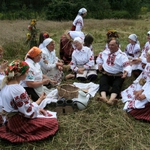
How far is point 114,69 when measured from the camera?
5.07 metres

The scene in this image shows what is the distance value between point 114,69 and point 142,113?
140 cm

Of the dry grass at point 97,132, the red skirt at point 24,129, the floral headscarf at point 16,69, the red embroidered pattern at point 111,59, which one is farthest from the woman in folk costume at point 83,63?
the floral headscarf at point 16,69

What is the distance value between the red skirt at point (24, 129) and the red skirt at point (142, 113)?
4.99ft

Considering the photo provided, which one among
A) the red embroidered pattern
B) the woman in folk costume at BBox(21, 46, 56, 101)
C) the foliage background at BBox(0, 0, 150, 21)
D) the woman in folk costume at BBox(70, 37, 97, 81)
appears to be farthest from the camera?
the foliage background at BBox(0, 0, 150, 21)

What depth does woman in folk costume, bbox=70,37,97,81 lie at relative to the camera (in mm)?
5691

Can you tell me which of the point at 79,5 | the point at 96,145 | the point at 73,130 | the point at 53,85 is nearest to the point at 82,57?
the point at 53,85

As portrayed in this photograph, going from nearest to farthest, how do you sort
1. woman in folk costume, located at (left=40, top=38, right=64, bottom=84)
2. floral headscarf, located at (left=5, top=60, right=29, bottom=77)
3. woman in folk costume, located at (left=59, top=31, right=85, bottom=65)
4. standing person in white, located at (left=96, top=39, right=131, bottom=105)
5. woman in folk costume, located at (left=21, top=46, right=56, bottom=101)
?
floral headscarf, located at (left=5, top=60, right=29, bottom=77) < woman in folk costume, located at (left=21, top=46, right=56, bottom=101) < standing person in white, located at (left=96, top=39, right=131, bottom=105) < woman in folk costume, located at (left=40, top=38, right=64, bottom=84) < woman in folk costume, located at (left=59, top=31, right=85, bottom=65)

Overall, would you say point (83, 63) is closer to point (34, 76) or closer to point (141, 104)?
point (34, 76)

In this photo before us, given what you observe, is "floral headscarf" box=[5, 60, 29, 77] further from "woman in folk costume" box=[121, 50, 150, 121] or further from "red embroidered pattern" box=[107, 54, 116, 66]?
"red embroidered pattern" box=[107, 54, 116, 66]

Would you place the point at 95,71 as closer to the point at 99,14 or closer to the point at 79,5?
the point at 79,5

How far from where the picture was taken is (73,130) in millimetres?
3709

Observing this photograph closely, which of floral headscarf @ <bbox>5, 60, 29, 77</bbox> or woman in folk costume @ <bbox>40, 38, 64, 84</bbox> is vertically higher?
floral headscarf @ <bbox>5, 60, 29, 77</bbox>

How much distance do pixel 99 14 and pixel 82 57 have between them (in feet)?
67.1

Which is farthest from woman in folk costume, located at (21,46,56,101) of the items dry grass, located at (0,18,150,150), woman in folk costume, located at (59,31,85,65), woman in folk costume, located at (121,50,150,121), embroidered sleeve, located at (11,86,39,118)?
woman in folk costume, located at (59,31,85,65)
